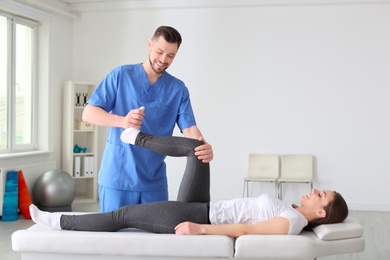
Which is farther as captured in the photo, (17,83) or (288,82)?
(288,82)

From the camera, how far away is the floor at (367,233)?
4.21 meters

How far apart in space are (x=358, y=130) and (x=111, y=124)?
4.41 m

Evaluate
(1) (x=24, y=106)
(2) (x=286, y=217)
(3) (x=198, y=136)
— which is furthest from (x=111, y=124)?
(1) (x=24, y=106)

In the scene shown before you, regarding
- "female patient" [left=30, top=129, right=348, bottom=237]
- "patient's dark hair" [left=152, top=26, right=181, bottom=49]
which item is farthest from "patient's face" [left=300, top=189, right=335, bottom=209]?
"patient's dark hair" [left=152, top=26, right=181, bottom=49]

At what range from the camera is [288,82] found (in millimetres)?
6492

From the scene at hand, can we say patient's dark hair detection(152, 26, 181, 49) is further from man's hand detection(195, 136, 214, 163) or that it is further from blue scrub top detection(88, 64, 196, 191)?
man's hand detection(195, 136, 214, 163)

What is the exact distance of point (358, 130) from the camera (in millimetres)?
6355

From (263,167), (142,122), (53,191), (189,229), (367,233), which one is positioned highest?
(142,122)

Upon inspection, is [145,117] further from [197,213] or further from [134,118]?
[197,213]

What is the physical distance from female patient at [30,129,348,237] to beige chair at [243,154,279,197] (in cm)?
379

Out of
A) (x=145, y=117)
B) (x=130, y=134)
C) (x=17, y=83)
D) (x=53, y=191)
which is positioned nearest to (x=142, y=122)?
(x=145, y=117)

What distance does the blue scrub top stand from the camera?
106 inches

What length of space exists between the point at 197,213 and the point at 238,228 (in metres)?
0.21

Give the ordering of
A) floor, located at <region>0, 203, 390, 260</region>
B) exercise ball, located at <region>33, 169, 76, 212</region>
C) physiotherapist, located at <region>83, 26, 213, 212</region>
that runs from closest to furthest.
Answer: physiotherapist, located at <region>83, 26, 213, 212</region> < floor, located at <region>0, 203, 390, 260</region> < exercise ball, located at <region>33, 169, 76, 212</region>
